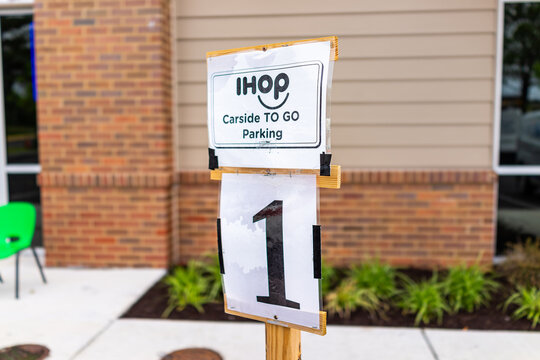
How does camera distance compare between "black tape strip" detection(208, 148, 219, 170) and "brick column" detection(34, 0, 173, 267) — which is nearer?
"black tape strip" detection(208, 148, 219, 170)

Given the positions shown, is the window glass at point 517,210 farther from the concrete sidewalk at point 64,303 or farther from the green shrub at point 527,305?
the concrete sidewalk at point 64,303

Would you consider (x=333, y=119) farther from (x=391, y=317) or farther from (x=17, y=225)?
(x=17, y=225)

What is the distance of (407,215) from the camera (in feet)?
17.0

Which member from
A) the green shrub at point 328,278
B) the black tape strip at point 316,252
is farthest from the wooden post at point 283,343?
the green shrub at point 328,278

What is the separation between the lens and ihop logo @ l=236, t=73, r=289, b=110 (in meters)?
2.22

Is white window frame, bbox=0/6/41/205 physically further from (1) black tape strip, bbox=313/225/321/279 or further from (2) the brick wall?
(1) black tape strip, bbox=313/225/321/279

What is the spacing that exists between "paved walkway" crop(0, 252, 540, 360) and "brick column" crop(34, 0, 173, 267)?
93 centimetres

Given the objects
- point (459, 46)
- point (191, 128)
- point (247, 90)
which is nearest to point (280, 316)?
point (247, 90)

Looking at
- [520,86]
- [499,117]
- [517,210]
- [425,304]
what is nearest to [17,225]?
[425,304]

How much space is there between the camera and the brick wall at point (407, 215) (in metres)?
5.10

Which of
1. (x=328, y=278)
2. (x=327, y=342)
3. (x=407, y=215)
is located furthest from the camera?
(x=407, y=215)

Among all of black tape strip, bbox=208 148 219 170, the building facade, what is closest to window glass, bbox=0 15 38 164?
the building facade

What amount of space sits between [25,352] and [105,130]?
2414mm

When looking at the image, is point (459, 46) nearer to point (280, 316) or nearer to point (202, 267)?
point (202, 267)
